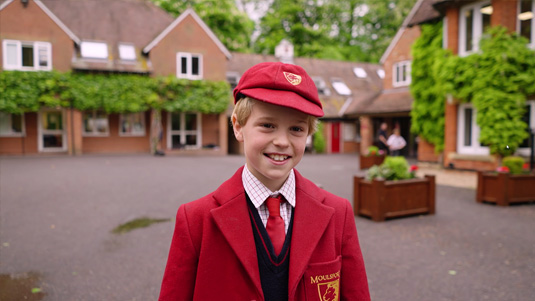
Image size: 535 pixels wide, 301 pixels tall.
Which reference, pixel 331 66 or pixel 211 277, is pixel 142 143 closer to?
pixel 331 66

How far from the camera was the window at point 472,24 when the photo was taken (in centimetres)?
1373

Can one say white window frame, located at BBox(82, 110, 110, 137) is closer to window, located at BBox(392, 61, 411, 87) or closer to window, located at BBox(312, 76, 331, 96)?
window, located at BBox(312, 76, 331, 96)

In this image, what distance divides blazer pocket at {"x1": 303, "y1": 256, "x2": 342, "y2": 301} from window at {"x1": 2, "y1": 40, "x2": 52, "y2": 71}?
69.8 ft

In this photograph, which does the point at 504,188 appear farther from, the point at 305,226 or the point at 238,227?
the point at 238,227

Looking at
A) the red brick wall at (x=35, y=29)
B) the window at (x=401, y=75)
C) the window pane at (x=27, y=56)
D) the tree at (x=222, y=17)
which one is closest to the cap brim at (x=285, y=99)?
the red brick wall at (x=35, y=29)

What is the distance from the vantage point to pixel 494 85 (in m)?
12.8

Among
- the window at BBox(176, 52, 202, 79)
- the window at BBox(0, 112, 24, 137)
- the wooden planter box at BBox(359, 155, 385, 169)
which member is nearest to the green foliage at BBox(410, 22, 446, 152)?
→ the wooden planter box at BBox(359, 155, 385, 169)

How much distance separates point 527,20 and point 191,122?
690 inches

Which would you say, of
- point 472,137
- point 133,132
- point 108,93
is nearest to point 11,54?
point 108,93

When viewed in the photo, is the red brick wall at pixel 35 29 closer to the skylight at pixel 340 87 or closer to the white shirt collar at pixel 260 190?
the skylight at pixel 340 87

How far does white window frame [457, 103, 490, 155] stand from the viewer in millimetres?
13992

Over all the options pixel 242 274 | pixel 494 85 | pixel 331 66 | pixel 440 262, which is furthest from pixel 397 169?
pixel 331 66

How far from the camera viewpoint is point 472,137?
47.1 ft

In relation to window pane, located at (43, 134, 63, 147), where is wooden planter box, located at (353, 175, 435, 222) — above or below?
below
